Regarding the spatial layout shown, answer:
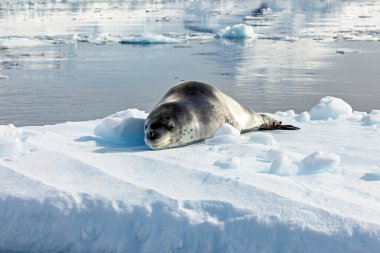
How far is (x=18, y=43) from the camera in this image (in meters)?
17.2

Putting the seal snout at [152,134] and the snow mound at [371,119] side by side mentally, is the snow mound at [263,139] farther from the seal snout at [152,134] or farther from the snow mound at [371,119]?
the snow mound at [371,119]

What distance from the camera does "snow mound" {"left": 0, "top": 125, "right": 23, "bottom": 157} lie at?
3.84 m

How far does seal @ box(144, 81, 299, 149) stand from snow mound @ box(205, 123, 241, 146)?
20 cm

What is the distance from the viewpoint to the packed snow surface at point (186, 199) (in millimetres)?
2678

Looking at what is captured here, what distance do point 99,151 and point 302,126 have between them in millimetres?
2168

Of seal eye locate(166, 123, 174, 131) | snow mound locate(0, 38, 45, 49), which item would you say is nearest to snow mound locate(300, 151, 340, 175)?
seal eye locate(166, 123, 174, 131)

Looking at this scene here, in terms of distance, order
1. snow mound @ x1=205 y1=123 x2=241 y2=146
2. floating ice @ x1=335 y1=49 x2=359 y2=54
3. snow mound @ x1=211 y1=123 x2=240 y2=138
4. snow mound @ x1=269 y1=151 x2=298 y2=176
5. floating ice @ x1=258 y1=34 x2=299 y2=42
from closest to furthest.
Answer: snow mound @ x1=269 y1=151 x2=298 y2=176, snow mound @ x1=205 y1=123 x2=241 y2=146, snow mound @ x1=211 y1=123 x2=240 y2=138, floating ice @ x1=335 y1=49 x2=359 y2=54, floating ice @ x1=258 y1=34 x2=299 y2=42

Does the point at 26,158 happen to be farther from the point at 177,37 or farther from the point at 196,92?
the point at 177,37

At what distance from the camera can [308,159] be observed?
3.54 metres

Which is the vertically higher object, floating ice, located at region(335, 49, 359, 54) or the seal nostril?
the seal nostril

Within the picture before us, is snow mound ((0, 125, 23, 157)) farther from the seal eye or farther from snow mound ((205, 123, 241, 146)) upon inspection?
snow mound ((205, 123, 241, 146))

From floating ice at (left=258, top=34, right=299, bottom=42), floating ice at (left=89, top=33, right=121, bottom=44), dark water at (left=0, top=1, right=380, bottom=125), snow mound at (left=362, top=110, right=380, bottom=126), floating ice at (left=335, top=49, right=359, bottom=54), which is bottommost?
dark water at (left=0, top=1, right=380, bottom=125)

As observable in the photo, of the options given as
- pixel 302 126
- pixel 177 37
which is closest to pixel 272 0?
pixel 177 37

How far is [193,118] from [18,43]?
527 inches
